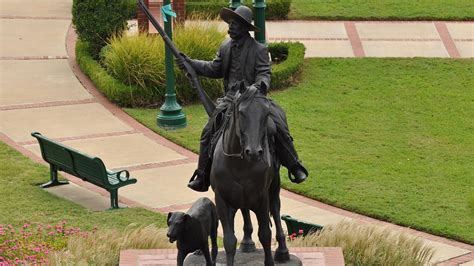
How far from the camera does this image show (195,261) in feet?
46.1

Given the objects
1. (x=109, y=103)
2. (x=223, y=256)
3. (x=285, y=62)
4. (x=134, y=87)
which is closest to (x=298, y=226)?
(x=223, y=256)

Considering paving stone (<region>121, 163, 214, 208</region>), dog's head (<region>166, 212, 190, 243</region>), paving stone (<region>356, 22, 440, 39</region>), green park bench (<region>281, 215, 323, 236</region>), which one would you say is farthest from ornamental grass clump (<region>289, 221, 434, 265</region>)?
paving stone (<region>356, 22, 440, 39</region>)

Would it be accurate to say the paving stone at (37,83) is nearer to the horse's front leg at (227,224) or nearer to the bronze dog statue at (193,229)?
the bronze dog statue at (193,229)

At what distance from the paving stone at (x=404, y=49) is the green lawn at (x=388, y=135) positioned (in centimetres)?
70

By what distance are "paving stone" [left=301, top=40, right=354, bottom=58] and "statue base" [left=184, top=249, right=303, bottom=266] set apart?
13402 millimetres

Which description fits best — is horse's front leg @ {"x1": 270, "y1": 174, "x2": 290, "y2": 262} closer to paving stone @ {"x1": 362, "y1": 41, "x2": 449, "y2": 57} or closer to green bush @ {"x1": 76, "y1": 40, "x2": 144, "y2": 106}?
green bush @ {"x1": 76, "y1": 40, "x2": 144, "y2": 106}

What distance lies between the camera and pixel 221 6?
97.5 feet

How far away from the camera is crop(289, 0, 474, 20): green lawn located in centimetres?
3048

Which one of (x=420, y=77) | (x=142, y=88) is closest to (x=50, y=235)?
(x=142, y=88)

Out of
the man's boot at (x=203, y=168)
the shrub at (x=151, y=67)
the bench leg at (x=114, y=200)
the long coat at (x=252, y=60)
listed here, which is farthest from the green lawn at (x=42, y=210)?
the shrub at (x=151, y=67)

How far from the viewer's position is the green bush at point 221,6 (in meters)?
29.8

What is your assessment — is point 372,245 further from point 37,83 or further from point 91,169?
point 37,83

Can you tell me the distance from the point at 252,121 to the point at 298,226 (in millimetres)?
4445

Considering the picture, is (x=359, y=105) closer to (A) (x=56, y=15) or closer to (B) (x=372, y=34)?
(B) (x=372, y=34)
